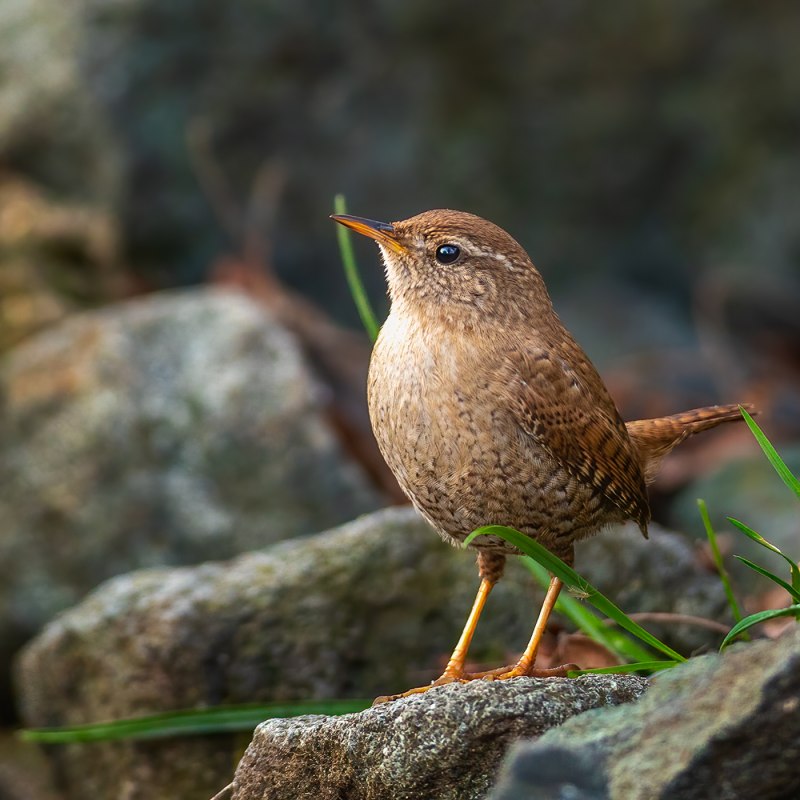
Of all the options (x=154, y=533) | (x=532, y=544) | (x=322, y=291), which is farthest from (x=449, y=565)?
(x=322, y=291)

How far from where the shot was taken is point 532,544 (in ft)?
10.0

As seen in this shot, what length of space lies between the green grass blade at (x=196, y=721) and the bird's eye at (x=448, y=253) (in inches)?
53.9

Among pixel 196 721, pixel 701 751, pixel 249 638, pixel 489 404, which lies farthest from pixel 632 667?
pixel 249 638

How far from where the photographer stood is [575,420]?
144 inches

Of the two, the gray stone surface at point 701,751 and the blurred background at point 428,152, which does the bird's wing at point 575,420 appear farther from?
the blurred background at point 428,152

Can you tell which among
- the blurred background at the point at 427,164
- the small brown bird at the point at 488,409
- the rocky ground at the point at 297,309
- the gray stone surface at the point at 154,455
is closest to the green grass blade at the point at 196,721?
the rocky ground at the point at 297,309

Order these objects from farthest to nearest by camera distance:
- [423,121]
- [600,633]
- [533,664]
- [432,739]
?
[423,121]
[600,633]
[533,664]
[432,739]

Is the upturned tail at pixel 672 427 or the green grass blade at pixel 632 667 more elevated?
the upturned tail at pixel 672 427

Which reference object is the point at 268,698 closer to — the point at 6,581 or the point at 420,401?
the point at 420,401

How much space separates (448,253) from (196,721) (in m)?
1.63

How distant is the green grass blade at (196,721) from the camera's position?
361 cm

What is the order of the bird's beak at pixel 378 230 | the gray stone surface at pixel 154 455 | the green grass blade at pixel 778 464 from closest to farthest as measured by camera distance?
the green grass blade at pixel 778 464 < the bird's beak at pixel 378 230 < the gray stone surface at pixel 154 455

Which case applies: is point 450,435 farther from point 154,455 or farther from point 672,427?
point 154,455

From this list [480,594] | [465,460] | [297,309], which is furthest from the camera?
[297,309]
